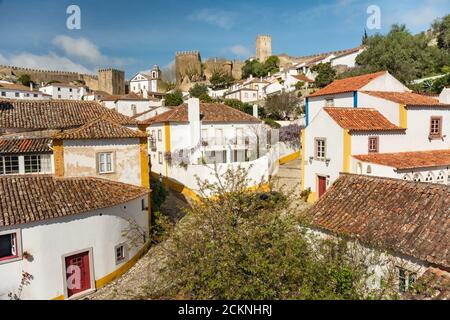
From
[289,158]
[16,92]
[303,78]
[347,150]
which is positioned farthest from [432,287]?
→ [16,92]

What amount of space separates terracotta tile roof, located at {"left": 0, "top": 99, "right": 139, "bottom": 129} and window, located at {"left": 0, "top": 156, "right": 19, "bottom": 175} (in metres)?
4.34

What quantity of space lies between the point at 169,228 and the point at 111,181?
30.1 ft

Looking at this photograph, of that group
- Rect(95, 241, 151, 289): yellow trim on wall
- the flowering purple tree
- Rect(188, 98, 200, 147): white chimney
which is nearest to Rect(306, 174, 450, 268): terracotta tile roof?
Rect(95, 241, 151, 289): yellow trim on wall

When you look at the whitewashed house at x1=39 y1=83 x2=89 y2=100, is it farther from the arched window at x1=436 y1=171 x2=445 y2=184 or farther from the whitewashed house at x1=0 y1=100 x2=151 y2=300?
the arched window at x1=436 y1=171 x2=445 y2=184

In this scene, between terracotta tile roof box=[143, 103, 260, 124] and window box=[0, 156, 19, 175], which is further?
terracotta tile roof box=[143, 103, 260, 124]

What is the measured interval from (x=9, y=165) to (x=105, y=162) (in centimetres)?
531

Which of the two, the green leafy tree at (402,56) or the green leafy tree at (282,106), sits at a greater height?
the green leafy tree at (402,56)

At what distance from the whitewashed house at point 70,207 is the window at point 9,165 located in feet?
0.16

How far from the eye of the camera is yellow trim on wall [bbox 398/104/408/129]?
22094 millimetres

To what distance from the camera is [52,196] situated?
1570 centimetres

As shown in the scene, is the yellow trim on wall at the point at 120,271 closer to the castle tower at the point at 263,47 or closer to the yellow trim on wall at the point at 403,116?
the yellow trim on wall at the point at 403,116

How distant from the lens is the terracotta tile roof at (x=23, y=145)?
19091 millimetres

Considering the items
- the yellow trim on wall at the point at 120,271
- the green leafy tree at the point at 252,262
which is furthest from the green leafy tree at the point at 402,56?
the green leafy tree at the point at 252,262
